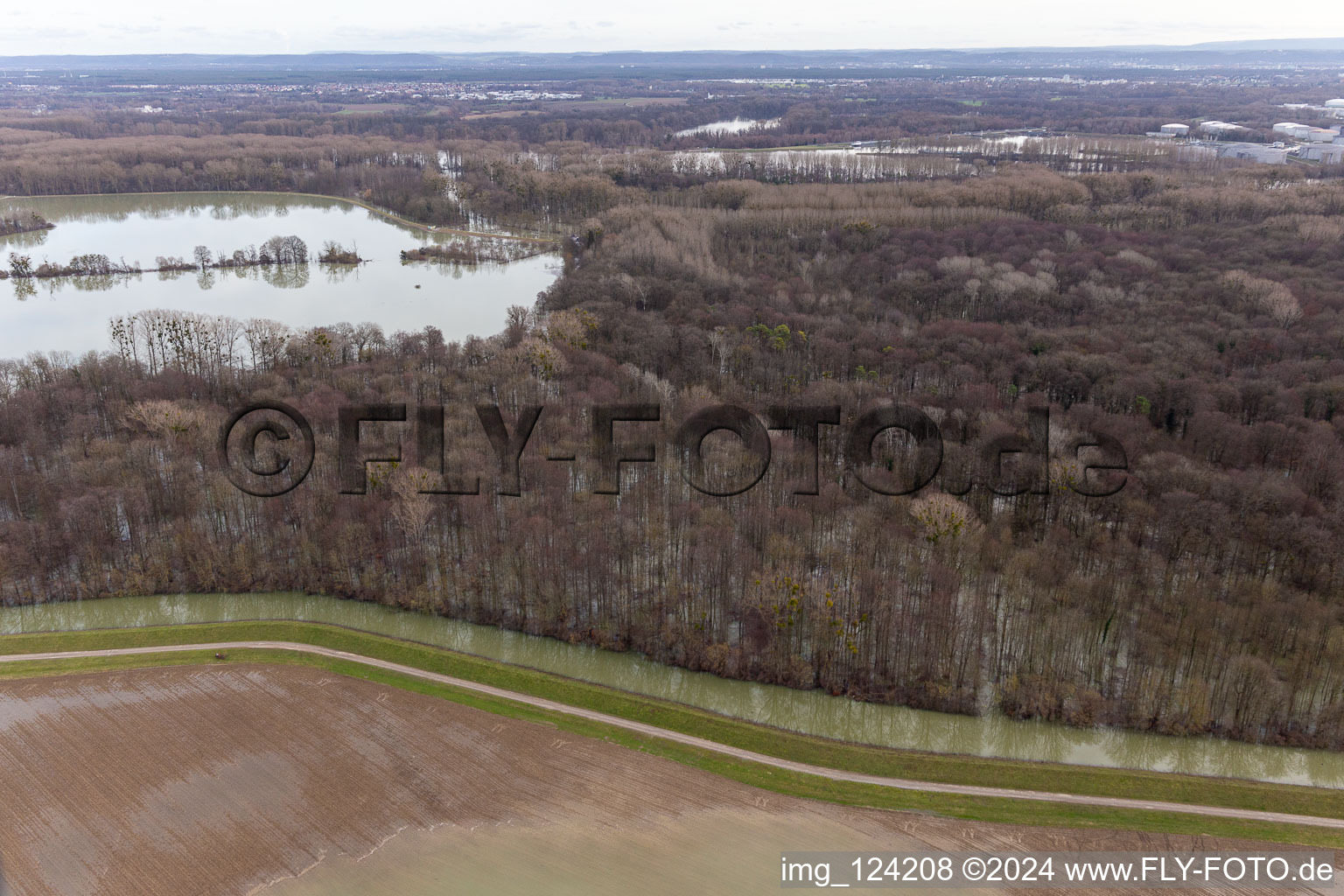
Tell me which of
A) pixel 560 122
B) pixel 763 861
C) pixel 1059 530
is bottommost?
pixel 763 861

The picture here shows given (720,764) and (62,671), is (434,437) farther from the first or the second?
(720,764)

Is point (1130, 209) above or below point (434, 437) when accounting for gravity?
above

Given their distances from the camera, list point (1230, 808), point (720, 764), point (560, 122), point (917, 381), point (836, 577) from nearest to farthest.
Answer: point (1230, 808) < point (720, 764) < point (836, 577) < point (917, 381) < point (560, 122)

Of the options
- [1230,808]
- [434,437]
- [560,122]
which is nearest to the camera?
[1230,808]

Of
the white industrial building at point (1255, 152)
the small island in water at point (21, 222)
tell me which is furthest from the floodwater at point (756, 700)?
the white industrial building at point (1255, 152)

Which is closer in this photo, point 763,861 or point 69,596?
point 763,861

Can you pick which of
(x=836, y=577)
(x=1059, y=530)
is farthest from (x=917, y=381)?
(x=836, y=577)
